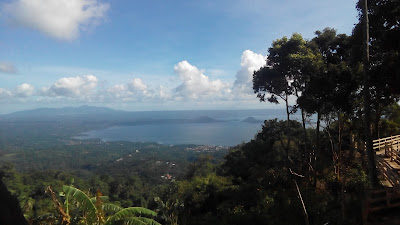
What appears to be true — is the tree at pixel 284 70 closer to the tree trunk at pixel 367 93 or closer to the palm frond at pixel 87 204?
the tree trunk at pixel 367 93

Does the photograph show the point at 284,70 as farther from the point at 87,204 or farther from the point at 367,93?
the point at 87,204

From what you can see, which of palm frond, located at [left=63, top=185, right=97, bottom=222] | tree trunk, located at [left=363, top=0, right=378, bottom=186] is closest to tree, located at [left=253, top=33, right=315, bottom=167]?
tree trunk, located at [left=363, top=0, right=378, bottom=186]

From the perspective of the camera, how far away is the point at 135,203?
124 ft

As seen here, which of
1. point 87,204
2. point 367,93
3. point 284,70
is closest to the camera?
point 367,93

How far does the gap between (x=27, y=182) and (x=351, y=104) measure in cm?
4822

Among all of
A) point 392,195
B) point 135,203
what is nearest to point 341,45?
point 392,195

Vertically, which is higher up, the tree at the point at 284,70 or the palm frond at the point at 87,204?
the tree at the point at 284,70

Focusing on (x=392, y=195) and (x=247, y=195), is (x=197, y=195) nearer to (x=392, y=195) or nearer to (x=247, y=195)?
(x=247, y=195)

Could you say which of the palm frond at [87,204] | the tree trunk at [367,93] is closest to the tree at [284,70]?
the tree trunk at [367,93]

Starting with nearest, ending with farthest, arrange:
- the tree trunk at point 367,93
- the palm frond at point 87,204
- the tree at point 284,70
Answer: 1. the tree trunk at point 367,93
2. the palm frond at point 87,204
3. the tree at point 284,70

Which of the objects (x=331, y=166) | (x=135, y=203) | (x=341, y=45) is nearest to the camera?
(x=341, y=45)

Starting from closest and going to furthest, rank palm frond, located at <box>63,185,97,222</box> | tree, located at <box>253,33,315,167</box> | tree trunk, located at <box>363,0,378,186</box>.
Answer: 1. tree trunk, located at <box>363,0,378,186</box>
2. palm frond, located at <box>63,185,97,222</box>
3. tree, located at <box>253,33,315,167</box>

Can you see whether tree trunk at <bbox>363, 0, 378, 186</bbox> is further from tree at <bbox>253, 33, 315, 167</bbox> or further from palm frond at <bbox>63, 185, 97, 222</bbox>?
palm frond at <bbox>63, 185, 97, 222</bbox>

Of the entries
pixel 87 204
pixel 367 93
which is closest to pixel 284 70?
pixel 367 93
